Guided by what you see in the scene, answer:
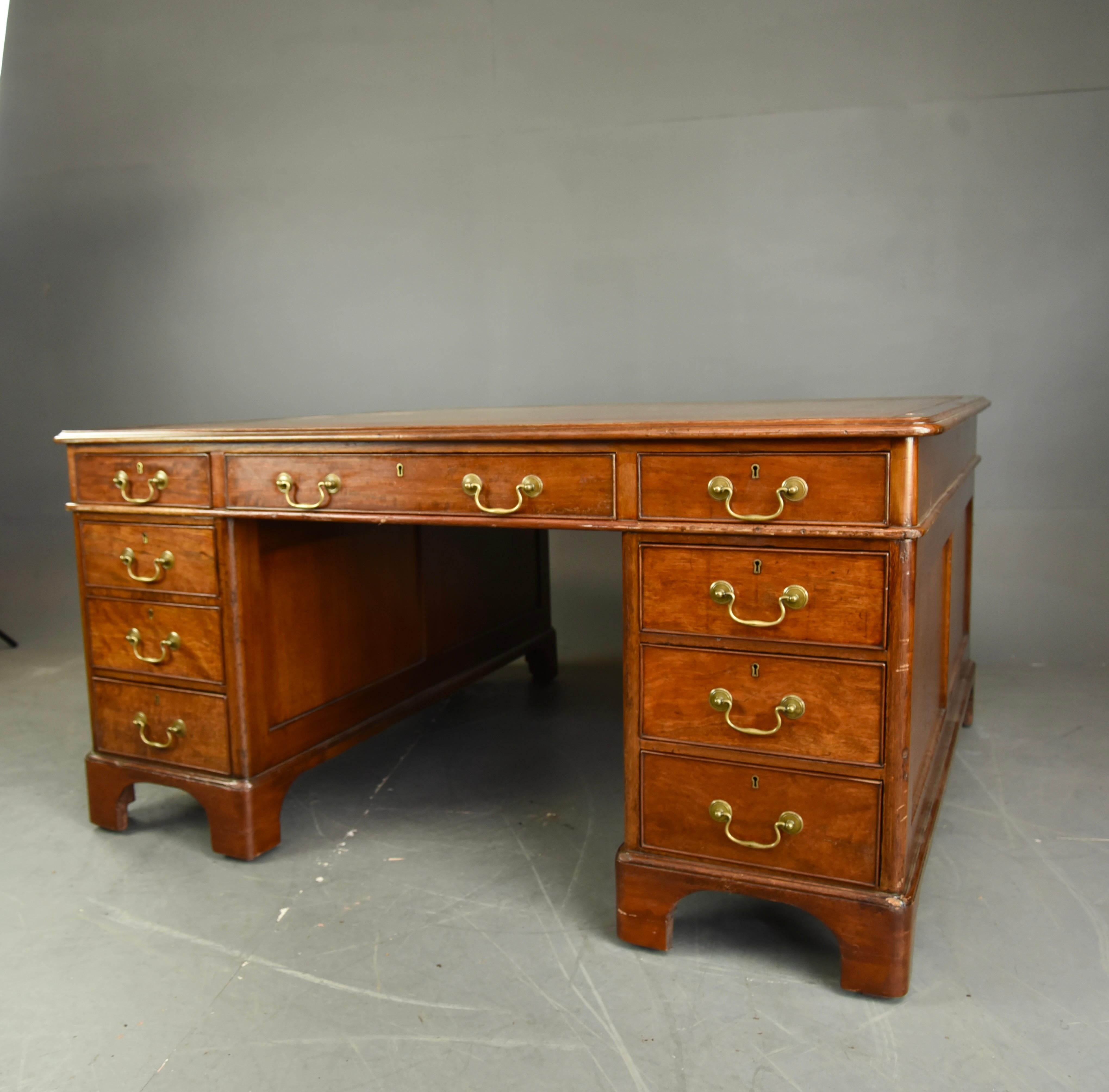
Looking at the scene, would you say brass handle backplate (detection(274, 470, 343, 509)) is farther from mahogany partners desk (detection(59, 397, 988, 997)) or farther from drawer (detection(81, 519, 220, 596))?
drawer (detection(81, 519, 220, 596))

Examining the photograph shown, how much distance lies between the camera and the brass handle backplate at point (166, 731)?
2.15m

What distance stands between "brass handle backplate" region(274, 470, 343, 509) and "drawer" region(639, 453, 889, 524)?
62 centimetres

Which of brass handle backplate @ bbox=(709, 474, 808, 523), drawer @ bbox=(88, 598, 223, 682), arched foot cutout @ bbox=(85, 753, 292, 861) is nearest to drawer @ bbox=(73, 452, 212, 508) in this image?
drawer @ bbox=(88, 598, 223, 682)

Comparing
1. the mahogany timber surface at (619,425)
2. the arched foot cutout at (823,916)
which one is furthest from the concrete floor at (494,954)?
the mahogany timber surface at (619,425)

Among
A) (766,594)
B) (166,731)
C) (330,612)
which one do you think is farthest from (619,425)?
(166,731)

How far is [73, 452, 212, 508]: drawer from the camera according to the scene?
206 centimetres

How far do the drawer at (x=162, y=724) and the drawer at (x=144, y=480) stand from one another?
40 centimetres

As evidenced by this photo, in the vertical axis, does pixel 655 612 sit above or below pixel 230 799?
above

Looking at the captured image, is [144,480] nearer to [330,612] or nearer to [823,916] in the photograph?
[330,612]

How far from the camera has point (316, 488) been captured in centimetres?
195

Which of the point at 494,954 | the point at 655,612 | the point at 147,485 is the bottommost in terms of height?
the point at 494,954

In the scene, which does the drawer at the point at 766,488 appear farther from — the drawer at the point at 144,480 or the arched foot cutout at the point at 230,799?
the arched foot cutout at the point at 230,799

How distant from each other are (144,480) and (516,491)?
880mm

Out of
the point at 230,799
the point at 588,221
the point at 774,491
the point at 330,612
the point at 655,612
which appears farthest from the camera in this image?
the point at 588,221
